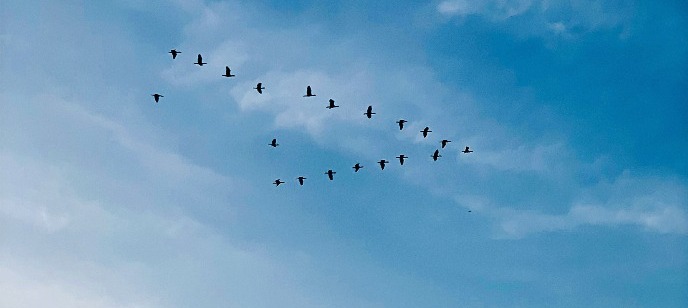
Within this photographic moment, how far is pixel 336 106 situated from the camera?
8556 centimetres

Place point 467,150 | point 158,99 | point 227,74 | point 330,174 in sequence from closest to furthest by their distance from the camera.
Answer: point 227,74, point 158,99, point 330,174, point 467,150

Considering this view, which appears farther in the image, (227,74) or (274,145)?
(274,145)

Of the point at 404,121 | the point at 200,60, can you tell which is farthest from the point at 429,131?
the point at 200,60

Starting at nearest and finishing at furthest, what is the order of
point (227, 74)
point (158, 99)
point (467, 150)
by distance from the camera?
1. point (227, 74)
2. point (158, 99)
3. point (467, 150)

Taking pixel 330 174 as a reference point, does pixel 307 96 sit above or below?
above

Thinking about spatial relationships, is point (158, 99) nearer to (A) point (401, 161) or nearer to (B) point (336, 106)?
(B) point (336, 106)

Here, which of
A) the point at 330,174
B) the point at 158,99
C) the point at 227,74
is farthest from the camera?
the point at 330,174

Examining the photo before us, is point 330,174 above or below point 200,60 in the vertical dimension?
below

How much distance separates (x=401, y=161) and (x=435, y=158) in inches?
242

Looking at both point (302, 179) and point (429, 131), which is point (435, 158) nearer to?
point (429, 131)

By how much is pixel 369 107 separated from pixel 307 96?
813 centimetres

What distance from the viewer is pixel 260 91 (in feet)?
262

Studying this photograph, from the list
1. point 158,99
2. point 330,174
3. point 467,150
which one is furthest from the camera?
point 467,150

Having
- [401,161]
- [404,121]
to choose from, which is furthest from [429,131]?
[401,161]
